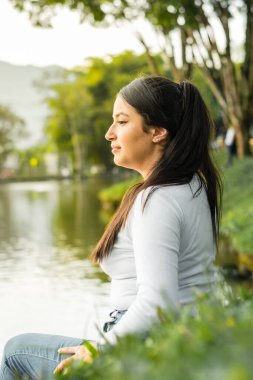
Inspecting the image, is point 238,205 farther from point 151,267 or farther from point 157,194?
point 151,267

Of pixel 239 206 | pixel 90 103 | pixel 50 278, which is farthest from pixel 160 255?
pixel 90 103

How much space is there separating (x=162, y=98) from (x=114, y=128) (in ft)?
0.57

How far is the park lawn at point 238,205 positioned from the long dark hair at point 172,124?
3902 mm

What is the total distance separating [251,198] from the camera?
13.7m

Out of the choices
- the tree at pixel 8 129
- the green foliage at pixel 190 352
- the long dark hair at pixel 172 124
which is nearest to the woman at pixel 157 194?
the long dark hair at pixel 172 124

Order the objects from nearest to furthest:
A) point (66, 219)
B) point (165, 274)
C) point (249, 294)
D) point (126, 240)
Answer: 1. point (249, 294)
2. point (165, 274)
3. point (126, 240)
4. point (66, 219)

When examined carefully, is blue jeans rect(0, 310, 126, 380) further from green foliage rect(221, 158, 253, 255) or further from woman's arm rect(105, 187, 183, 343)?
green foliage rect(221, 158, 253, 255)

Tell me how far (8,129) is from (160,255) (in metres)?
73.3

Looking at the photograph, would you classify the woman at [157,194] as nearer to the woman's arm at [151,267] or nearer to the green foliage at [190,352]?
the woman's arm at [151,267]

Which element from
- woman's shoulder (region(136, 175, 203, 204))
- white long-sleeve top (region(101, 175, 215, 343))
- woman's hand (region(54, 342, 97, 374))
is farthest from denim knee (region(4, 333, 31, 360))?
woman's shoulder (region(136, 175, 203, 204))

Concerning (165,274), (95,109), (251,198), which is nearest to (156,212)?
(165,274)

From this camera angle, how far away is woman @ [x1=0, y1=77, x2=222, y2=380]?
2.31 meters

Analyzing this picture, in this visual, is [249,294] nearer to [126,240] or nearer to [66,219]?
[126,240]

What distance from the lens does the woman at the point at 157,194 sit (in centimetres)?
231
